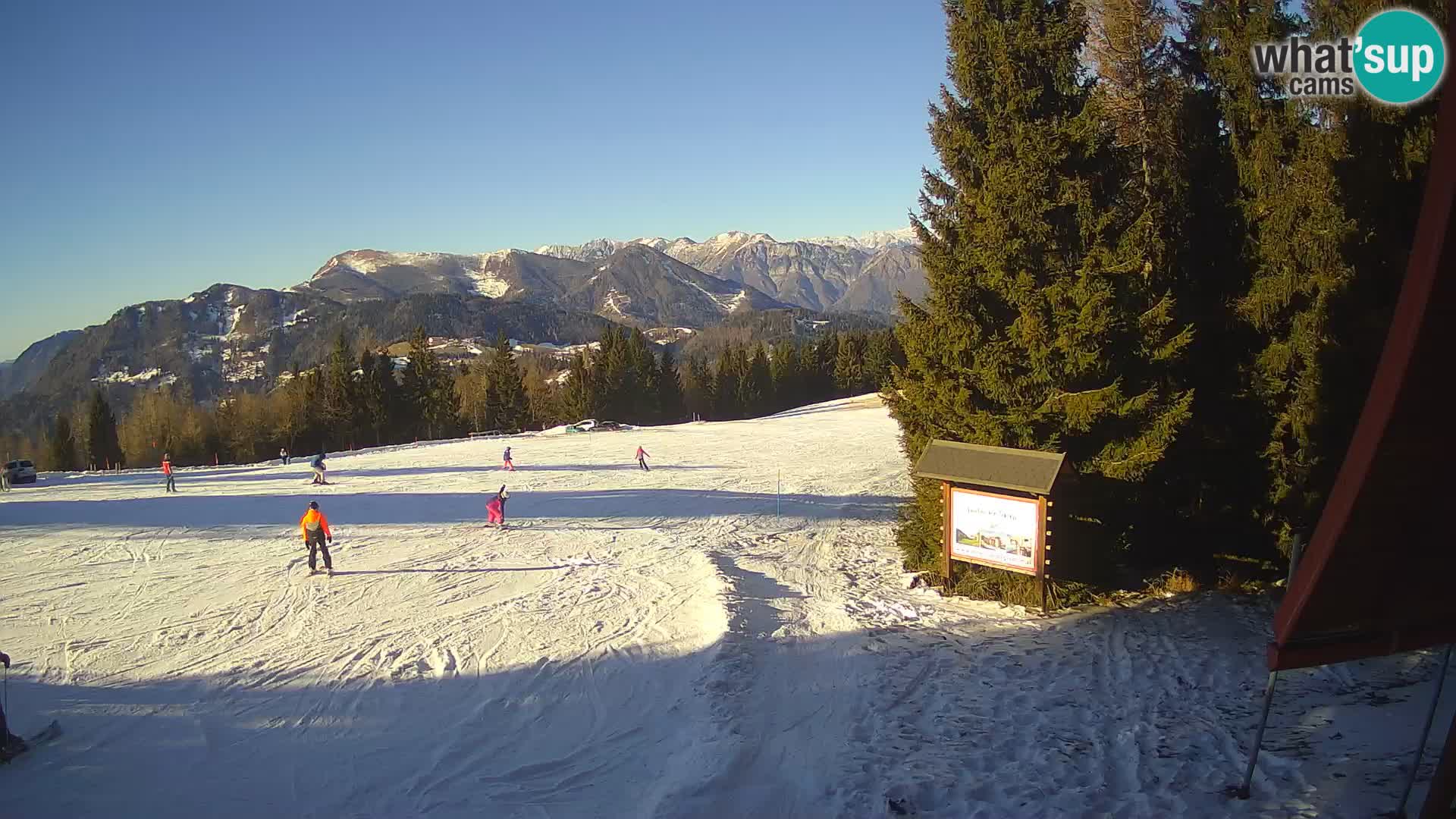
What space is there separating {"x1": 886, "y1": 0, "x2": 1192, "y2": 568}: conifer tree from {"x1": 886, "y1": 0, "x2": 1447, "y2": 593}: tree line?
5 centimetres

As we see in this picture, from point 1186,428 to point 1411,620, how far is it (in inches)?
423

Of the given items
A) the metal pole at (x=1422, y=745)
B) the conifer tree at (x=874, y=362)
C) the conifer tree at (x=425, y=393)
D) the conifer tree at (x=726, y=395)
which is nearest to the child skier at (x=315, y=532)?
the metal pole at (x=1422, y=745)

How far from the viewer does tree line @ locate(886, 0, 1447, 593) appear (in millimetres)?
14211

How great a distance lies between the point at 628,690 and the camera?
12484mm

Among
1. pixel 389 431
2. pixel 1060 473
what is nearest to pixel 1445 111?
pixel 1060 473

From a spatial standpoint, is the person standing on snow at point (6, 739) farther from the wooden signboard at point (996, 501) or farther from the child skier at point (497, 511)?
the wooden signboard at point (996, 501)

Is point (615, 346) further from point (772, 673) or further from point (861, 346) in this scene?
point (772, 673)

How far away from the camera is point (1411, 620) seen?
5.98 m

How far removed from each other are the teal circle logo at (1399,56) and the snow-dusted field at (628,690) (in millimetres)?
9157

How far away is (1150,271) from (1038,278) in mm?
2308

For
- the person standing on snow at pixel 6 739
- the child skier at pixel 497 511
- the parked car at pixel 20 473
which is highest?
the parked car at pixel 20 473

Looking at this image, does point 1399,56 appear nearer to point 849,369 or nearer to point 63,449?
point 849,369

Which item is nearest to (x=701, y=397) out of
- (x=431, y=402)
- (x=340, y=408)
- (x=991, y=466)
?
(x=431, y=402)

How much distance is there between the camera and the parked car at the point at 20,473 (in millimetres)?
39781
